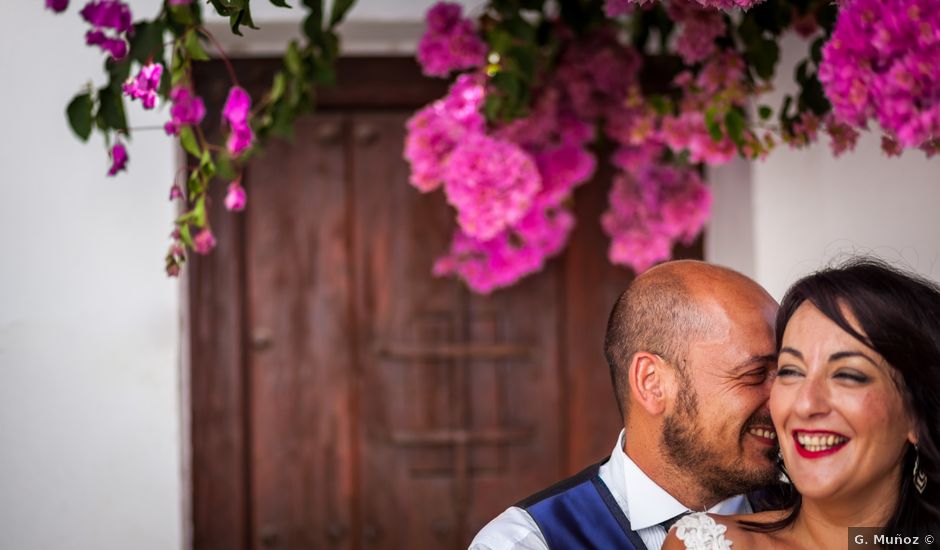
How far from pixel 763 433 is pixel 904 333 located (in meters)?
0.38

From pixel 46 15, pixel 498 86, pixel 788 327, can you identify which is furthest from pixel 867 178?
pixel 46 15

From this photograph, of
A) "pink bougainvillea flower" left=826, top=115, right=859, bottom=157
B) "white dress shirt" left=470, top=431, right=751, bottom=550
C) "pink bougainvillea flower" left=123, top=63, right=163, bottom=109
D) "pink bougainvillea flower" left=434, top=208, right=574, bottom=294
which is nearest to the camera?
"white dress shirt" left=470, top=431, right=751, bottom=550

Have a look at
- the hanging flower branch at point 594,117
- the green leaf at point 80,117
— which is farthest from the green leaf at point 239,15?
the hanging flower branch at point 594,117

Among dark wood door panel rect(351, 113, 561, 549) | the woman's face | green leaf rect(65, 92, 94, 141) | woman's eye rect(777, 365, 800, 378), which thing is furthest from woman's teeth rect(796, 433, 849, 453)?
dark wood door panel rect(351, 113, 561, 549)

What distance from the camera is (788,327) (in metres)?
1.82

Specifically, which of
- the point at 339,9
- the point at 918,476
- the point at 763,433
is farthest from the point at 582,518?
the point at 339,9

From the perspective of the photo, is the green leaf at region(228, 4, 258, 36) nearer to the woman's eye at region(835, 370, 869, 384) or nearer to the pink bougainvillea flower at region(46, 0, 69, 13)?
the pink bougainvillea flower at region(46, 0, 69, 13)

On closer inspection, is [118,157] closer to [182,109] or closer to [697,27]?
[182,109]

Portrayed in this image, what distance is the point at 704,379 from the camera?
1969 mm

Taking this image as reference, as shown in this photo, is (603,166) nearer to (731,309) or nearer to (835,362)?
(731,309)

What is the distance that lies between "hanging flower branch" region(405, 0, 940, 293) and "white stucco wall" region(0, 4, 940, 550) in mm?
455

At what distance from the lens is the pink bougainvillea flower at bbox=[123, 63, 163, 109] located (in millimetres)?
2070

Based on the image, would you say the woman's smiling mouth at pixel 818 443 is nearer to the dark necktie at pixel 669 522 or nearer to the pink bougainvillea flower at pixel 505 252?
the dark necktie at pixel 669 522

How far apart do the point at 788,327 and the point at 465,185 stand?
1157 millimetres
